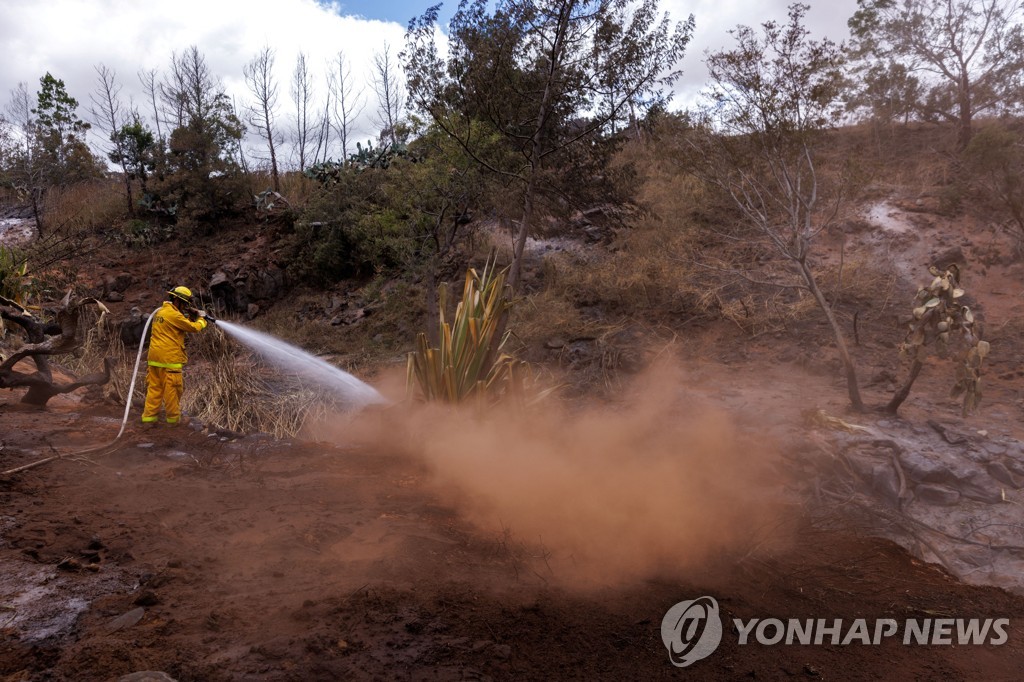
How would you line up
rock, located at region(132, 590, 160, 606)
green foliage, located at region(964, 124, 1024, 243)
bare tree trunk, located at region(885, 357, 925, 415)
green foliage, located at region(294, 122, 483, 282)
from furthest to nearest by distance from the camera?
green foliage, located at region(964, 124, 1024, 243), green foliage, located at region(294, 122, 483, 282), bare tree trunk, located at region(885, 357, 925, 415), rock, located at region(132, 590, 160, 606)

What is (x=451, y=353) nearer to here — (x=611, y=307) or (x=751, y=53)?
(x=751, y=53)

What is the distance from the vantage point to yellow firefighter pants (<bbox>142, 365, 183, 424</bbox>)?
22.5ft

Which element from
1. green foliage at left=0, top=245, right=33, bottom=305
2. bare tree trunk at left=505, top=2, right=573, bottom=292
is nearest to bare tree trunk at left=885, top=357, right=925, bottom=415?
bare tree trunk at left=505, top=2, right=573, bottom=292

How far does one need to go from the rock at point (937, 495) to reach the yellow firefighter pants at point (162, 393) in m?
7.73

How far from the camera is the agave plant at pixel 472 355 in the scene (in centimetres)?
662

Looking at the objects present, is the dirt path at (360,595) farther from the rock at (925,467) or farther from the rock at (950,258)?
the rock at (950,258)

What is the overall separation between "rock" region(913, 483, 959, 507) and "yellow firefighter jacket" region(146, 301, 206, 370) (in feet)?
24.6

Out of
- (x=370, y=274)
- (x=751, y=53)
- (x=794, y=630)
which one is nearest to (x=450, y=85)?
(x=751, y=53)

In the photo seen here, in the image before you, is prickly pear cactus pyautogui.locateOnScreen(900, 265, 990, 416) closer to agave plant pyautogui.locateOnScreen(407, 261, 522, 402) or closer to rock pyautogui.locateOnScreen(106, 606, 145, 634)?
agave plant pyautogui.locateOnScreen(407, 261, 522, 402)

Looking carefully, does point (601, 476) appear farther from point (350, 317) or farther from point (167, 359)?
point (350, 317)

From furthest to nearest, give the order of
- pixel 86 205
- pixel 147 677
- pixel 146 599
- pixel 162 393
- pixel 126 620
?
pixel 86 205, pixel 162 393, pixel 146 599, pixel 126 620, pixel 147 677

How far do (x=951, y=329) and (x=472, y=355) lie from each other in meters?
4.85

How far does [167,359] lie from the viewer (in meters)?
6.83

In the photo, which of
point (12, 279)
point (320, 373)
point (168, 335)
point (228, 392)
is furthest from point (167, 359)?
point (12, 279)
